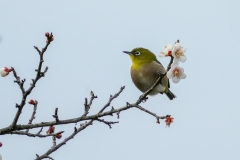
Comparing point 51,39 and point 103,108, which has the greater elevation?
point 51,39

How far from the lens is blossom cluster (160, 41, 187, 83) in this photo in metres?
4.66

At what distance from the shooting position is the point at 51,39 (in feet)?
14.3

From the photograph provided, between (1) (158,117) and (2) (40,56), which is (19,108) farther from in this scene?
(1) (158,117)

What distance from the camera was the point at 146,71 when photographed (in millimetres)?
8492

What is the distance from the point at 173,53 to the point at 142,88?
13.4ft

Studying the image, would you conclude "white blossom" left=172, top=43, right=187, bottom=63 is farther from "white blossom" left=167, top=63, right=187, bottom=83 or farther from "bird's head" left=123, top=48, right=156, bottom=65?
"bird's head" left=123, top=48, right=156, bottom=65

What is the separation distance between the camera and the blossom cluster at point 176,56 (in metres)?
4.66

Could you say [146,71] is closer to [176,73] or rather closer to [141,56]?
[141,56]

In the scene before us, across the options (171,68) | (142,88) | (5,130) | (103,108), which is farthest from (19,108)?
(142,88)

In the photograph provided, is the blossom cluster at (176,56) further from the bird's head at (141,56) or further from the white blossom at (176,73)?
the bird's head at (141,56)

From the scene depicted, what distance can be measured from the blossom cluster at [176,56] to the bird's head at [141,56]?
4.10m

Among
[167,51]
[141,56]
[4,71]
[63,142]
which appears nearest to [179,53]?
[167,51]

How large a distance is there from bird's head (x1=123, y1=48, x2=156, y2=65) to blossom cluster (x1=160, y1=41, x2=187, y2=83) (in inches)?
161

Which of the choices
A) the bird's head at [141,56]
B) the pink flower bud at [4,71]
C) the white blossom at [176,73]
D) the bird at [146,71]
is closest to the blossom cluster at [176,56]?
the white blossom at [176,73]
